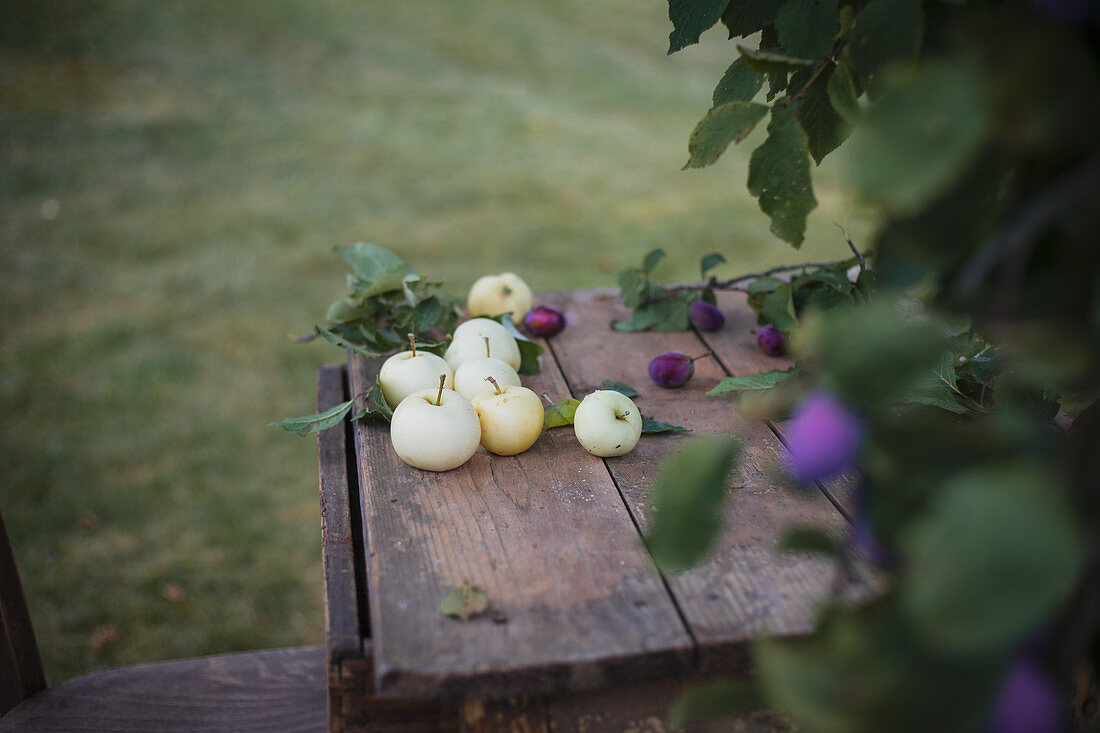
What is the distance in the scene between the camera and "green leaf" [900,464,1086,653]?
387mm

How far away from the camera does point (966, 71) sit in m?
0.42

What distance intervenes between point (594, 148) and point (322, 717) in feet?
15.6

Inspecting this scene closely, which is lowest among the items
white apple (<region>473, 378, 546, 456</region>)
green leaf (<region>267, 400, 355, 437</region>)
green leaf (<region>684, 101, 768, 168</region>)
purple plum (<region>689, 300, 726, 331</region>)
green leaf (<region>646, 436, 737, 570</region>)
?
green leaf (<region>646, 436, 737, 570</region>)

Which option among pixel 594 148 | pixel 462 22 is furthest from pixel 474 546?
pixel 462 22

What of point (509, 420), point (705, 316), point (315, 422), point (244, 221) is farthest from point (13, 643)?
point (244, 221)

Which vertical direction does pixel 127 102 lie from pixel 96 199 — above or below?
above

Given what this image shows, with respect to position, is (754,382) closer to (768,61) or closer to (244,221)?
(768,61)

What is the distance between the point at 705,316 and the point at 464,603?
0.78 meters

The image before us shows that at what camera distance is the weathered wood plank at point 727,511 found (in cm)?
77

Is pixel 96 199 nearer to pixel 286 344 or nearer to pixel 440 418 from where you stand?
pixel 286 344

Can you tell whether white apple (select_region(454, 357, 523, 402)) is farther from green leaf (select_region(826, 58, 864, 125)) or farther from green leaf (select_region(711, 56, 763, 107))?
green leaf (select_region(826, 58, 864, 125))

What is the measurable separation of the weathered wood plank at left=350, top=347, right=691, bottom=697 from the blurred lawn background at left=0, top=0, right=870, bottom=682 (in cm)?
40

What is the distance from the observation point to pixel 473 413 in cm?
103

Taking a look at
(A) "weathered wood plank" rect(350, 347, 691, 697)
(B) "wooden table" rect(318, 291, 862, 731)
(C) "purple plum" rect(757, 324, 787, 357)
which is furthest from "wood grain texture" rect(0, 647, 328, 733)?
(C) "purple plum" rect(757, 324, 787, 357)
